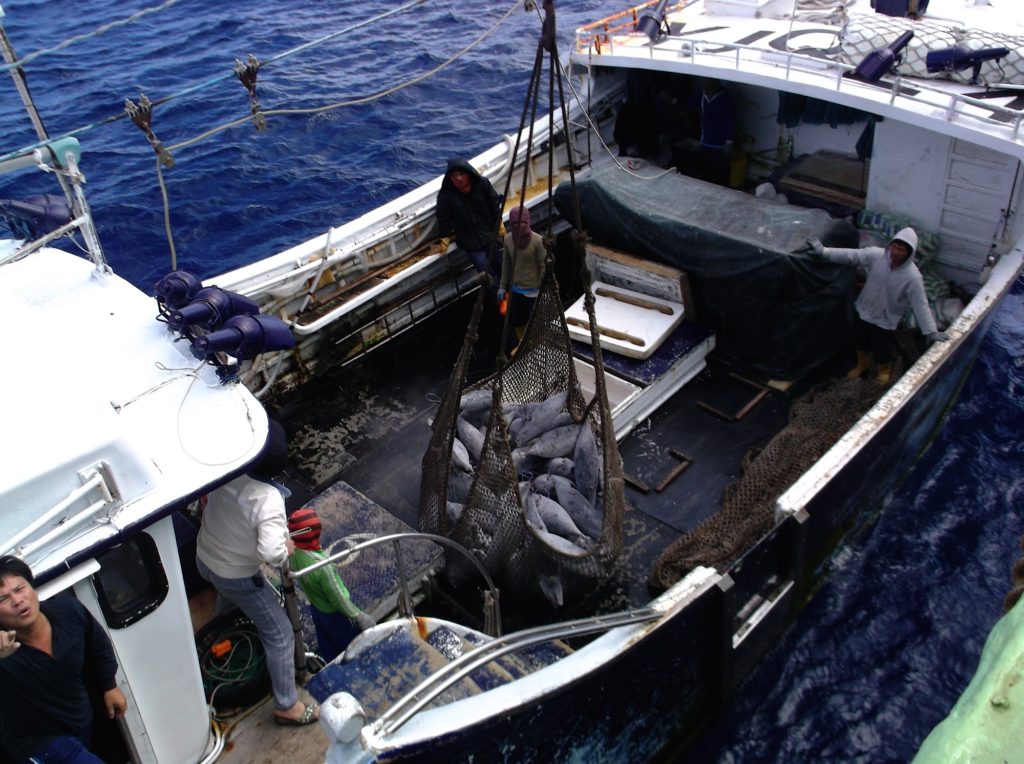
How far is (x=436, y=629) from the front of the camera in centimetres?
520

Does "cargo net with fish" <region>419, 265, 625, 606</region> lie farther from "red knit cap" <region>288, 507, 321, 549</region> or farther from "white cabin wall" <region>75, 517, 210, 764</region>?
"white cabin wall" <region>75, 517, 210, 764</region>

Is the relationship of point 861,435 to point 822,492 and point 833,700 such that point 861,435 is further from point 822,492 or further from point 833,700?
point 833,700

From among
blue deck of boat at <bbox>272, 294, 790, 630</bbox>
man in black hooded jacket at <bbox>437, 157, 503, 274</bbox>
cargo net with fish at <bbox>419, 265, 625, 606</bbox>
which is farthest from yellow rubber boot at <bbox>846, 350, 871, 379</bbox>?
man in black hooded jacket at <bbox>437, 157, 503, 274</bbox>

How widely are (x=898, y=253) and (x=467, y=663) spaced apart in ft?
16.5

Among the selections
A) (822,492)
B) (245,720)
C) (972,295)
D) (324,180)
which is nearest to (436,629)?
(245,720)

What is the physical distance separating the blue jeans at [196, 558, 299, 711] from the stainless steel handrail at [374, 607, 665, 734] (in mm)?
1072

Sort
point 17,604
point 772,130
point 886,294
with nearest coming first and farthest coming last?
point 17,604
point 886,294
point 772,130

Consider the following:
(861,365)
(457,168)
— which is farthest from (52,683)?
(861,365)

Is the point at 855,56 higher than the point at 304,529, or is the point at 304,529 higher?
the point at 855,56

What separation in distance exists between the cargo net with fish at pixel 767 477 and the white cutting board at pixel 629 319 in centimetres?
135

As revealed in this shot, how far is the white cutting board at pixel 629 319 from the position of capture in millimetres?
7922

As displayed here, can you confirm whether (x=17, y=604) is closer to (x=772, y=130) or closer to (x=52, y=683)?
(x=52, y=683)

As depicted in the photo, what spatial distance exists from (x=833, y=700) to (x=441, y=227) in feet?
17.7

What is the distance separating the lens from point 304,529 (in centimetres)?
483
